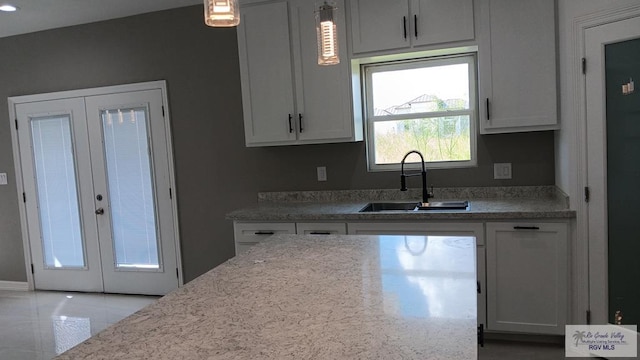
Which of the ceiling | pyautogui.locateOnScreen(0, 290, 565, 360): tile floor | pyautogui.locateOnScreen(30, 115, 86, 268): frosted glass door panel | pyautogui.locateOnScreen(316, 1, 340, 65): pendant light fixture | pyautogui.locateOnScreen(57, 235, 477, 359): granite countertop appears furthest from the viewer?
pyautogui.locateOnScreen(30, 115, 86, 268): frosted glass door panel

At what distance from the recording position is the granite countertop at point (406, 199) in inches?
113

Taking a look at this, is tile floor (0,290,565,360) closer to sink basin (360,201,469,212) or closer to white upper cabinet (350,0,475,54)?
sink basin (360,201,469,212)

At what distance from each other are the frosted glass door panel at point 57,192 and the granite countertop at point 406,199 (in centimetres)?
207

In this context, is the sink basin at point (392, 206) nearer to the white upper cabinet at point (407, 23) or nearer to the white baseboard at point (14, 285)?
the white upper cabinet at point (407, 23)

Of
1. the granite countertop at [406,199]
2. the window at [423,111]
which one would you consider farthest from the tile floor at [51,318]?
the window at [423,111]

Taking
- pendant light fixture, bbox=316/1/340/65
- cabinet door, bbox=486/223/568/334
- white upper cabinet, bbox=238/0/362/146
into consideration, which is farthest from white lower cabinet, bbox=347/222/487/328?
pendant light fixture, bbox=316/1/340/65

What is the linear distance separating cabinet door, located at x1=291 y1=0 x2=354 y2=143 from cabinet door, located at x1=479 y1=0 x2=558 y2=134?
986 mm

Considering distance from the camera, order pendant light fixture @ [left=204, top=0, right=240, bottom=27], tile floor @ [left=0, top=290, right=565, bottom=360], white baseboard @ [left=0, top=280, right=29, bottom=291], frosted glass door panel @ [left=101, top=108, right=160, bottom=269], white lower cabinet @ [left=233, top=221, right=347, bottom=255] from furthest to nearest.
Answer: white baseboard @ [left=0, top=280, right=29, bottom=291] → frosted glass door panel @ [left=101, top=108, right=160, bottom=269] → white lower cabinet @ [left=233, top=221, right=347, bottom=255] → tile floor @ [left=0, top=290, right=565, bottom=360] → pendant light fixture @ [left=204, top=0, right=240, bottom=27]

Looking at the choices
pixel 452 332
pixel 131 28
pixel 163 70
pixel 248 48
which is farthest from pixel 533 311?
pixel 131 28

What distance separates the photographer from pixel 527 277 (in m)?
2.87

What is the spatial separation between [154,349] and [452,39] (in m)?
2.80

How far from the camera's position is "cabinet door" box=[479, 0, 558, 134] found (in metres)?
2.96

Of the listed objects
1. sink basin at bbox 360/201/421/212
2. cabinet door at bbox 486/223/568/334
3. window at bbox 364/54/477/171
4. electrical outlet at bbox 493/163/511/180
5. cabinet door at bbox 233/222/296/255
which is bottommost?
cabinet door at bbox 486/223/568/334

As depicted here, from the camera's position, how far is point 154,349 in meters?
1.11
